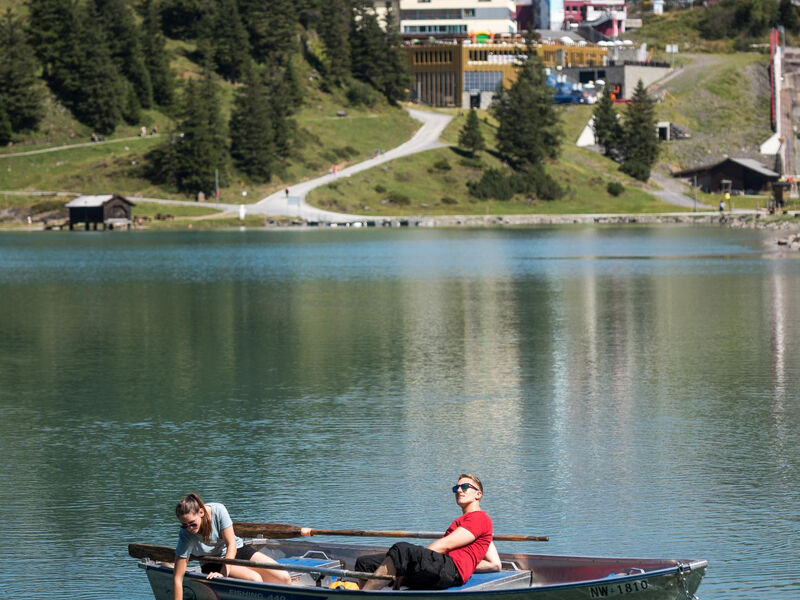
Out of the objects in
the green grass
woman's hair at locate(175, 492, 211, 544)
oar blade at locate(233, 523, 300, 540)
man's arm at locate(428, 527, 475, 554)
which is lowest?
oar blade at locate(233, 523, 300, 540)

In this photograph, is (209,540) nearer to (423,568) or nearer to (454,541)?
(423,568)

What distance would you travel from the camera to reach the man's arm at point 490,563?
896 inches

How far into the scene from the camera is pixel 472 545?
22406 millimetres

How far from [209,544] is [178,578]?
734 millimetres

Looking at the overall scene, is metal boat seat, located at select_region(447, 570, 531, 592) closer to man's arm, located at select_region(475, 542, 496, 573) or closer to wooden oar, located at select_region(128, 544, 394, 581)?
man's arm, located at select_region(475, 542, 496, 573)

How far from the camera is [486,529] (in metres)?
22.5

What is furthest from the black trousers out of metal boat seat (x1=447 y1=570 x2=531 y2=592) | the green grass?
the green grass

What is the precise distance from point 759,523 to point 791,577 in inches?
145

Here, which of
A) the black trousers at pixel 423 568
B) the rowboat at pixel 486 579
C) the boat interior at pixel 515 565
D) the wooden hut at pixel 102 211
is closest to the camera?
the rowboat at pixel 486 579

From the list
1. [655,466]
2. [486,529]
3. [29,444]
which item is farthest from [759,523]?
[29,444]

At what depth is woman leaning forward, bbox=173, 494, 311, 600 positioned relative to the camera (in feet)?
74.5

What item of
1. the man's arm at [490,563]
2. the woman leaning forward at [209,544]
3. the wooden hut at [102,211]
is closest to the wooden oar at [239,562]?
the woman leaning forward at [209,544]

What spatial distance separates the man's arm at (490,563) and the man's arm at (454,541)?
65 cm

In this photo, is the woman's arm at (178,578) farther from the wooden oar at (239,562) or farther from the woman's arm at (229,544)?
the woman's arm at (229,544)
